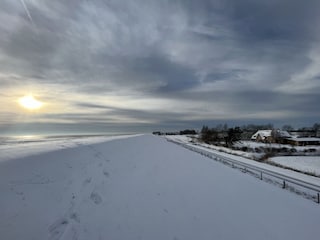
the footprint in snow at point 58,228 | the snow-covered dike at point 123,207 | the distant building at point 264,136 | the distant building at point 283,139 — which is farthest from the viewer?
the distant building at point 264,136

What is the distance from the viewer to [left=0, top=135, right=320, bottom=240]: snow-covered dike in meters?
6.32

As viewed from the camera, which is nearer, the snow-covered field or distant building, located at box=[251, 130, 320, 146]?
the snow-covered field

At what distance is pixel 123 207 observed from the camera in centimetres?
860

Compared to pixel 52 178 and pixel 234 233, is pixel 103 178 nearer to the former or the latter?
pixel 52 178

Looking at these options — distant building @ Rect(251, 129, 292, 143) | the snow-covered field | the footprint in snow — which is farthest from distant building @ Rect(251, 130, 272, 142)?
the footprint in snow

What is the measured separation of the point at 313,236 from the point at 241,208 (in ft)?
9.34

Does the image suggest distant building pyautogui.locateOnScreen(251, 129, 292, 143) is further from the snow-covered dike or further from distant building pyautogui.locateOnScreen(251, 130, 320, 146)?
the snow-covered dike

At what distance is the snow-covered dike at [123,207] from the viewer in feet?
20.7

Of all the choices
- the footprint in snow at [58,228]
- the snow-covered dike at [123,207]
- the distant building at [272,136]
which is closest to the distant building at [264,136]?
the distant building at [272,136]

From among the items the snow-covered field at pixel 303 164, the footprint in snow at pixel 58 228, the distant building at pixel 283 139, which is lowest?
the snow-covered field at pixel 303 164

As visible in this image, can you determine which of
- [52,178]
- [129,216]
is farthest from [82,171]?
[129,216]

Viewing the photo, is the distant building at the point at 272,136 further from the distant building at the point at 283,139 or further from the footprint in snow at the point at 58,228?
the footprint in snow at the point at 58,228

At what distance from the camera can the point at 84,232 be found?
637 centimetres

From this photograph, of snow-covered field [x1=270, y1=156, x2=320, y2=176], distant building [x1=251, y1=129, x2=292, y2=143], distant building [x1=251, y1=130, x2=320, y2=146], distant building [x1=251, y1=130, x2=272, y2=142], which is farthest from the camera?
distant building [x1=251, y1=130, x2=272, y2=142]
